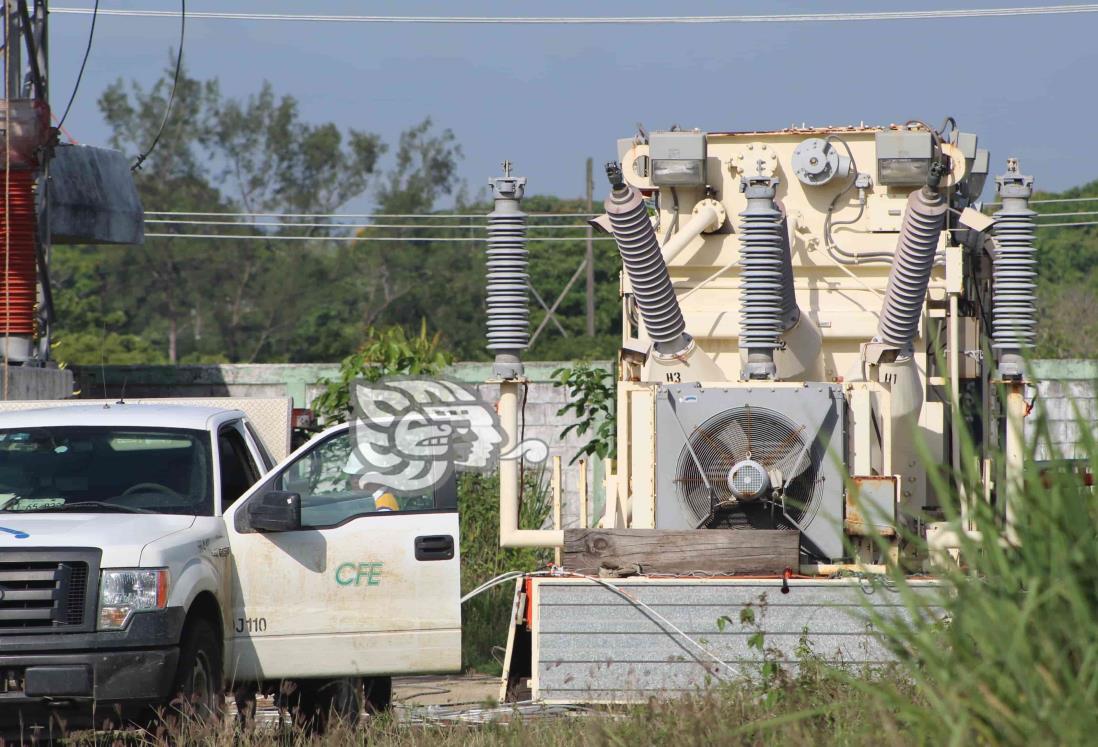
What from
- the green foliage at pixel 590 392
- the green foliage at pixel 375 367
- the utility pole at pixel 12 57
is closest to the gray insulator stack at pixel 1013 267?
the green foliage at pixel 590 392

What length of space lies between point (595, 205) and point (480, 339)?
898cm

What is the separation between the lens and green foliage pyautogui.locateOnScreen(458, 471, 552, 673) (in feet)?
40.8

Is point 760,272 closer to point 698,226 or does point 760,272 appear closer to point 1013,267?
point 1013,267

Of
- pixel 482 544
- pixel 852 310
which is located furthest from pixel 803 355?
pixel 482 544

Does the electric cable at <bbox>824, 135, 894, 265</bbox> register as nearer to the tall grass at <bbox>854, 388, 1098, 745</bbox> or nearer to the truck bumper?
the truck bumper

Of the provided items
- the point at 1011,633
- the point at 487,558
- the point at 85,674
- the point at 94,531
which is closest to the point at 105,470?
the point at 94,531

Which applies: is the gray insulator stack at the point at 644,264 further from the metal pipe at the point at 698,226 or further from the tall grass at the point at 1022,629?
the tall grass at the point at 1022,629

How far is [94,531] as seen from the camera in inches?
278

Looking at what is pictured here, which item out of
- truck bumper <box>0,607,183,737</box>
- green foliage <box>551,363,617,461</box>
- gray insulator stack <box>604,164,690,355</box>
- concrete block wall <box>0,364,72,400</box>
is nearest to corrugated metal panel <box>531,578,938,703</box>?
gray insulator stack <box>604,164,690,355</box>

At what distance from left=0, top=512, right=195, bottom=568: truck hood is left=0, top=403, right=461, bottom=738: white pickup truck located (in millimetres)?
12

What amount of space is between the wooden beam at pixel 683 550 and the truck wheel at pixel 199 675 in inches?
72.0

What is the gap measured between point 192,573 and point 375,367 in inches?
292

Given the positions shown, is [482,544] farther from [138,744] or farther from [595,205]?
[595,205]

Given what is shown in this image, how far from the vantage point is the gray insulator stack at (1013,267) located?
862cm
